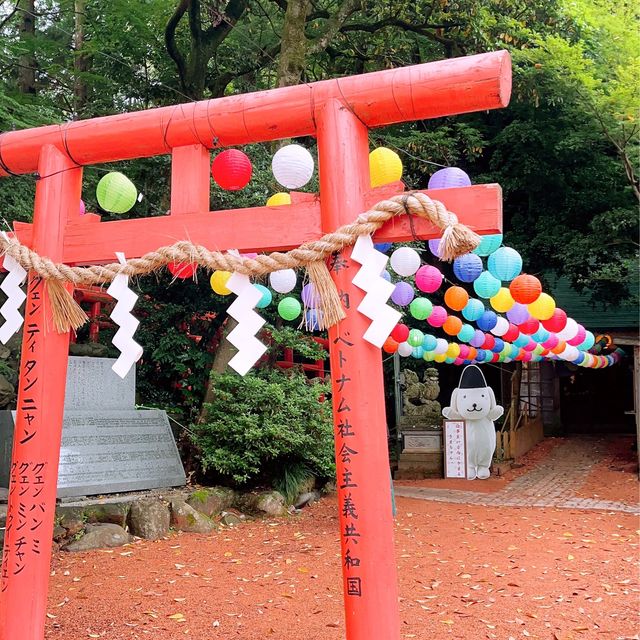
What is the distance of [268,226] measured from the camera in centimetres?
293

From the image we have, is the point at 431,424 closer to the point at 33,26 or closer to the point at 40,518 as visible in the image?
the point at 40,518

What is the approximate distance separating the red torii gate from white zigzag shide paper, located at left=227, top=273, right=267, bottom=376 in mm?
187

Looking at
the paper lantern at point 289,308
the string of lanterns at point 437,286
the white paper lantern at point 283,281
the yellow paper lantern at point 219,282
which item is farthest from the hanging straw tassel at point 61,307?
the paper lantern at point 289,308

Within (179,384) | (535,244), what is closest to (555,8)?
(535,244)

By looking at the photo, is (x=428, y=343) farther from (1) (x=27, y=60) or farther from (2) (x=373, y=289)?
(1) (x=27, y=60)

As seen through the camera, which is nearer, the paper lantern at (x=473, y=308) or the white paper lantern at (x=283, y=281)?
the white paper lantern at (x=283, y=281)

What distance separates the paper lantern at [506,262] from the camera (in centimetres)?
500

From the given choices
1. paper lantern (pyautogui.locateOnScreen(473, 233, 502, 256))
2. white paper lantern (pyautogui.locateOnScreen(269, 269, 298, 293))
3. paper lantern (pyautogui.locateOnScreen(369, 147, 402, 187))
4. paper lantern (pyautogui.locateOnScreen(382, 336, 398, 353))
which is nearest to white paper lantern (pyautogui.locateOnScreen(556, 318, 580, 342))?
paper lantern (pyautogui.locateOnScreen(382, 336, 398, 353))

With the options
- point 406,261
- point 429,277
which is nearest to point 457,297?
point 429,277

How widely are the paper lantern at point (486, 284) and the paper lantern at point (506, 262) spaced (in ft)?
1.44

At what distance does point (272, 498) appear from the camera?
26.6ft

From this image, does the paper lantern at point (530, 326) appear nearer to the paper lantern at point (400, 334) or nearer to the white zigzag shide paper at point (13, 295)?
the paper lantern at point (400, 334)

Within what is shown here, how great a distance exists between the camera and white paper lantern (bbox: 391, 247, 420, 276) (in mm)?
5295

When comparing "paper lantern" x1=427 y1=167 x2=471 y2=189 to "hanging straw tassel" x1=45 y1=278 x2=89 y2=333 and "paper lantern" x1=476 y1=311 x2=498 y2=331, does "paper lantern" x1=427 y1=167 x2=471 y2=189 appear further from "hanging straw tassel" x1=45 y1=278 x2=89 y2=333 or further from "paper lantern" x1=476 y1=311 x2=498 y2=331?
"paper lantern" x1=476 y1=311 x2=498 y2=331
